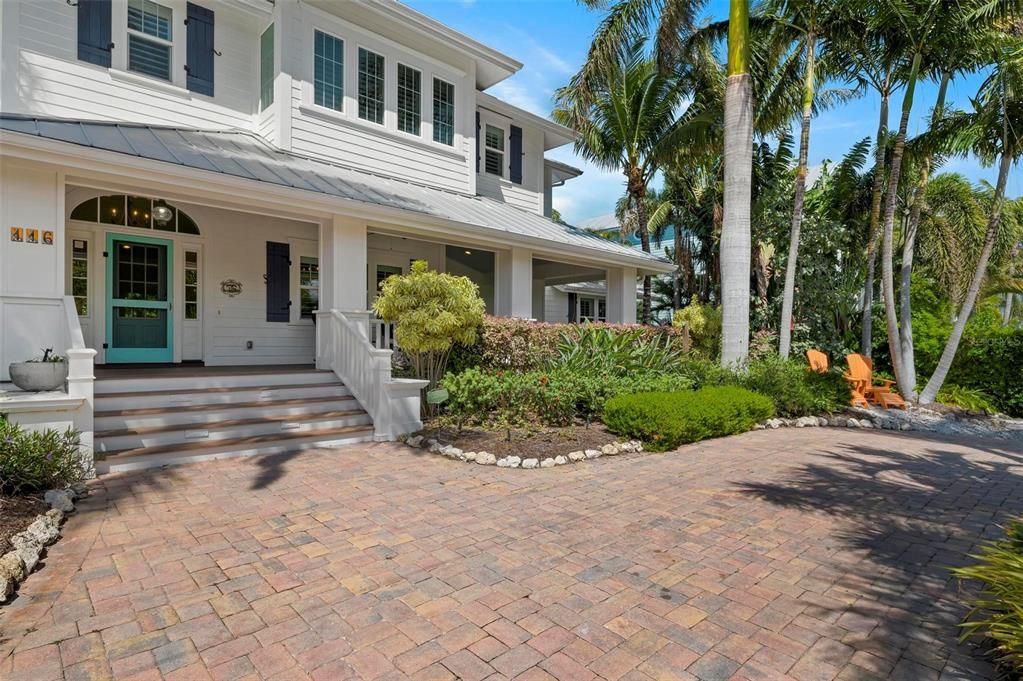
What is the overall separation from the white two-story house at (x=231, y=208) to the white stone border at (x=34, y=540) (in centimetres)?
111

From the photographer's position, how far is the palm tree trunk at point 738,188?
10.4 meters

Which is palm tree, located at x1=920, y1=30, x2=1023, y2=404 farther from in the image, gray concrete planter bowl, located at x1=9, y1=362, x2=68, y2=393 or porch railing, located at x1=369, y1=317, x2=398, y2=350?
gray concrete planter bowl, located at x1=9, y1=362, x2=68, y2=393

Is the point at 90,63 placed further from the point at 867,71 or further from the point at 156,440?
the point at 867,71

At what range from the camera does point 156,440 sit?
619cm

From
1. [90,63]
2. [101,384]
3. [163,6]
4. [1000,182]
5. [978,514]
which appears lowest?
[978,514]

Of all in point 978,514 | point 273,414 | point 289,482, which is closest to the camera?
point 978,514

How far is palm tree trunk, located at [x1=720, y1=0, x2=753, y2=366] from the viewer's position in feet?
34.3

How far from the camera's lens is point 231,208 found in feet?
26.5

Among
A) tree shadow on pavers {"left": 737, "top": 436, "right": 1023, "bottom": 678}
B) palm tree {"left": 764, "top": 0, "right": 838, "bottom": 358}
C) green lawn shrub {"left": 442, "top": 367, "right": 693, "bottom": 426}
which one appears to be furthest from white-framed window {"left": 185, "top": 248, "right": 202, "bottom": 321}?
palm tree {"left": 764, "top": 0, "right": 838, "bottom": 358}

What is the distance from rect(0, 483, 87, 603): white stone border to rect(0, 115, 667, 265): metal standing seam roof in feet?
14.2

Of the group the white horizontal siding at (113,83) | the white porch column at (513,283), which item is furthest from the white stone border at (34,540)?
the white porch column at (513,283)

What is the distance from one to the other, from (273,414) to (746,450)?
655 centimetres

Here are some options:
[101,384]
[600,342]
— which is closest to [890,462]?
[600,342]

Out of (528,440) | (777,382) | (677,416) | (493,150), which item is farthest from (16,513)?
(493,150)
